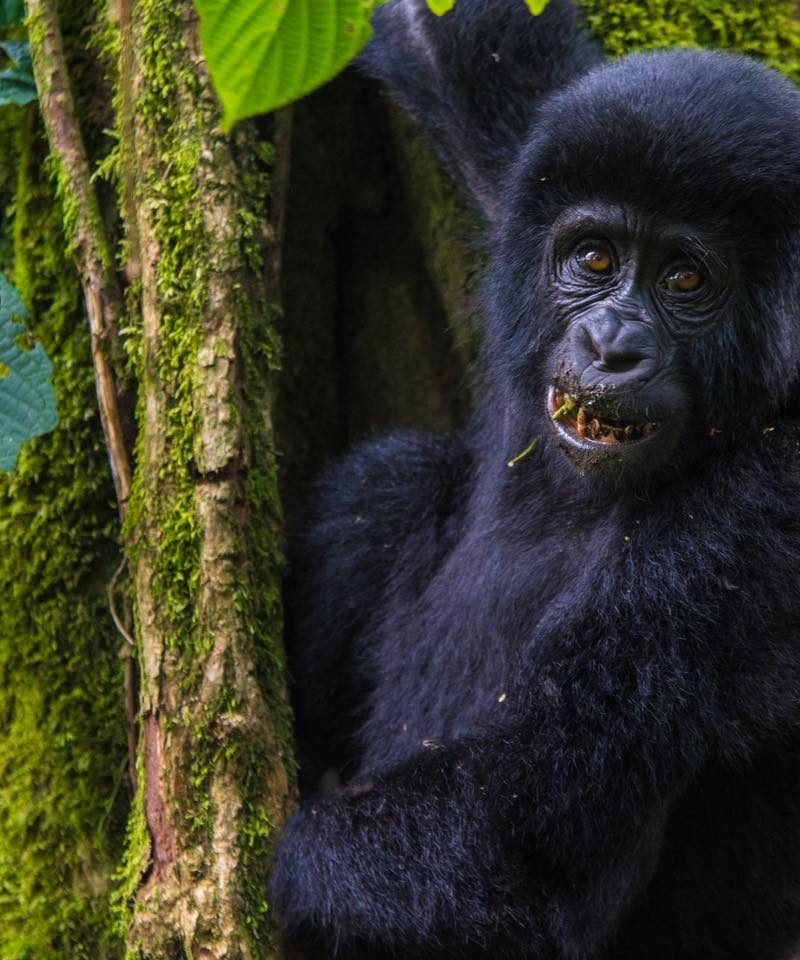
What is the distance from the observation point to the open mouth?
3908 mm

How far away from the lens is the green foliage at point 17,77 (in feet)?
14.6

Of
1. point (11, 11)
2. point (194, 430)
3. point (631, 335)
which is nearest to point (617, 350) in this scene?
point (631, 335)

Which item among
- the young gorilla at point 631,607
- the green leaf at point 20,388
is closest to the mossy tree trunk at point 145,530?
the green leaf at point 20,388

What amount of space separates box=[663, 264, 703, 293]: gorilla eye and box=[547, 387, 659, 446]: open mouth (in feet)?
1.57

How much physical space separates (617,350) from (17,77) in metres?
2.43

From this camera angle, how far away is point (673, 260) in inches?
159

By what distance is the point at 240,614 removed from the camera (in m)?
3.88

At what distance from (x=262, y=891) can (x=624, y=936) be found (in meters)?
1.30

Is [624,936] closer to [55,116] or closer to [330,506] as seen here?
[330,506]

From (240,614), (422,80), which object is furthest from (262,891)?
(422,80)

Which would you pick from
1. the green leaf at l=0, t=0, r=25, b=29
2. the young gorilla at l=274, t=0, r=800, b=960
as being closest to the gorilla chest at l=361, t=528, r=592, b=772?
the young gorilla at l=274, t=0, r=800, b=960

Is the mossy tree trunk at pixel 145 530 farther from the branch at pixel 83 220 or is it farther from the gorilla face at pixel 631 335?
the gorilla face at pixel 631 335

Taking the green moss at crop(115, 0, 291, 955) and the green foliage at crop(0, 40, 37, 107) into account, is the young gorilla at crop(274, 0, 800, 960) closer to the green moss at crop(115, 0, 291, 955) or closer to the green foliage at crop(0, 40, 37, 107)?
the green moss at crop(115, 0, 291, 955)

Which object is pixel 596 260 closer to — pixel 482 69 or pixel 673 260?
pixel 673 260
